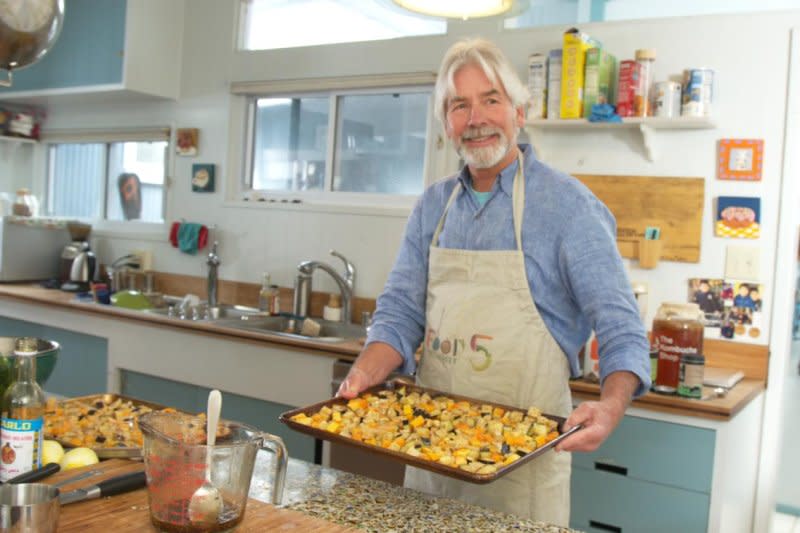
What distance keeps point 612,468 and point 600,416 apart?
3.43 feet

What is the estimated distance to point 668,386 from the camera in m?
2.38

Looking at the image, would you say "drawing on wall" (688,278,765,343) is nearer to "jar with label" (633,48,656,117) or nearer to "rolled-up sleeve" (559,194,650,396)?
"jar with label" (633,48,656,117)

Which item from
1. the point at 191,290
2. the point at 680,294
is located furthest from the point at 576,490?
the point at 191,290

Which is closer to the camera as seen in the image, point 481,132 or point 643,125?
point 481,132

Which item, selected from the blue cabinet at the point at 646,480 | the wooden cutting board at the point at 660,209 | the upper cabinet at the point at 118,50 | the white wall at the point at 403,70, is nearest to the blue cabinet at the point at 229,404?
the white wall at the point at 403,70

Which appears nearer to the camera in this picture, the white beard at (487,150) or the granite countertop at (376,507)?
the granite countertop at (376,507)

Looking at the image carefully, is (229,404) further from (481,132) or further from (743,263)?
(743,263)

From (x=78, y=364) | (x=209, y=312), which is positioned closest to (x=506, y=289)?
(x=209, y=312)

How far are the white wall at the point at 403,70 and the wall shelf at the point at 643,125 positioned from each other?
0.03m

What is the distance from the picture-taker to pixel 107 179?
4727 millimetres

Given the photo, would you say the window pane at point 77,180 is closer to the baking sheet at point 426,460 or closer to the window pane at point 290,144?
the window pane at point 290,144

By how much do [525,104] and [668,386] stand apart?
1039 millimetres

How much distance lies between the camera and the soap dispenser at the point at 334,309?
3.53 m

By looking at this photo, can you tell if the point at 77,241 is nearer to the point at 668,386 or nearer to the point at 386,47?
the point at 386,47
